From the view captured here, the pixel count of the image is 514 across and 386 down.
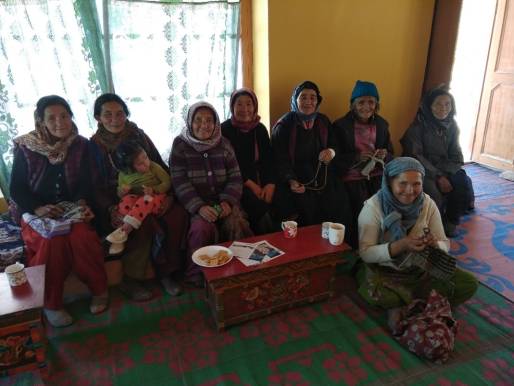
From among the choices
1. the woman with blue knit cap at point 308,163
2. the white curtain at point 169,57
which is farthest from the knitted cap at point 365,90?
the white curtain at point 169,57

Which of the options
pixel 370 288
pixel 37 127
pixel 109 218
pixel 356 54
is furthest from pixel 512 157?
pixel 37 127

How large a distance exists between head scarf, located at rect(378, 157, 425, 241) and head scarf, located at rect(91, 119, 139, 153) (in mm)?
1497

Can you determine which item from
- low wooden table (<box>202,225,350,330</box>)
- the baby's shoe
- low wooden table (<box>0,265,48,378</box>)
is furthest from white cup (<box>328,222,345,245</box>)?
low wooden table (<box>0,265,48,378</box>)

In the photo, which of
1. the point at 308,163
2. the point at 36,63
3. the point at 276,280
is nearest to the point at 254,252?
the point at 276,280

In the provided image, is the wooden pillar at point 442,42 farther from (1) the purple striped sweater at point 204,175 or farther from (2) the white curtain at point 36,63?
(2) the white curtain at point 36,63

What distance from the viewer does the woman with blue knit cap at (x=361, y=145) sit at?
2688 mm

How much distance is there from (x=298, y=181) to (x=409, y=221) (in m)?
0.88

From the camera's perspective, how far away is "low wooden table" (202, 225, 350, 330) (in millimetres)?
1742

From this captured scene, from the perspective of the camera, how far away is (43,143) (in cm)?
202

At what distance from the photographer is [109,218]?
2164 mm

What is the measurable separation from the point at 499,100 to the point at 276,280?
3.72 m

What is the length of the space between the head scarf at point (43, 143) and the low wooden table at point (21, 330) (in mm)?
775

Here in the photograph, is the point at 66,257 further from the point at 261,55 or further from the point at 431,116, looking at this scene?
the point at 431,116

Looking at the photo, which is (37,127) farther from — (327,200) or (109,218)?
(327,200)
